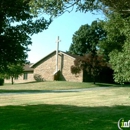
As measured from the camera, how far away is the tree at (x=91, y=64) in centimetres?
4334

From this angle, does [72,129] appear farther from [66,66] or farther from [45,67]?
[45,67]

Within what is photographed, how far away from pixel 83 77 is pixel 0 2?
120ft

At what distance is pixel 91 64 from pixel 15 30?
31.7 metres

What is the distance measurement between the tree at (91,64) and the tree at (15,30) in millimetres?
30400

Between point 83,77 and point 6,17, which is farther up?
point 6,17

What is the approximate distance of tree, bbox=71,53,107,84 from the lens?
43344mm

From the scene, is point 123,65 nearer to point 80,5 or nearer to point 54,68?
point 80,5

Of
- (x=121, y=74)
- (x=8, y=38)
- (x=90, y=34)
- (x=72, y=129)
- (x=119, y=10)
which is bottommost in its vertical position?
(x=72, y=129)

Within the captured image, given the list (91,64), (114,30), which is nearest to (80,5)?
(114,30)

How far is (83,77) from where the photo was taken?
4747cm

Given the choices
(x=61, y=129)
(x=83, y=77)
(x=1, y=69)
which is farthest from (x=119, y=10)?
(x=83, y=77)

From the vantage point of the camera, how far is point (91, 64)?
4394 centimetres

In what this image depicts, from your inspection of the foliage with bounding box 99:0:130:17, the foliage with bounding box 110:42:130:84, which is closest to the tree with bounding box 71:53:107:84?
the foliage with bounding box 110:42:130:84

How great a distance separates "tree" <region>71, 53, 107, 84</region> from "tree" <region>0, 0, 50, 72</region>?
30.4 metres
